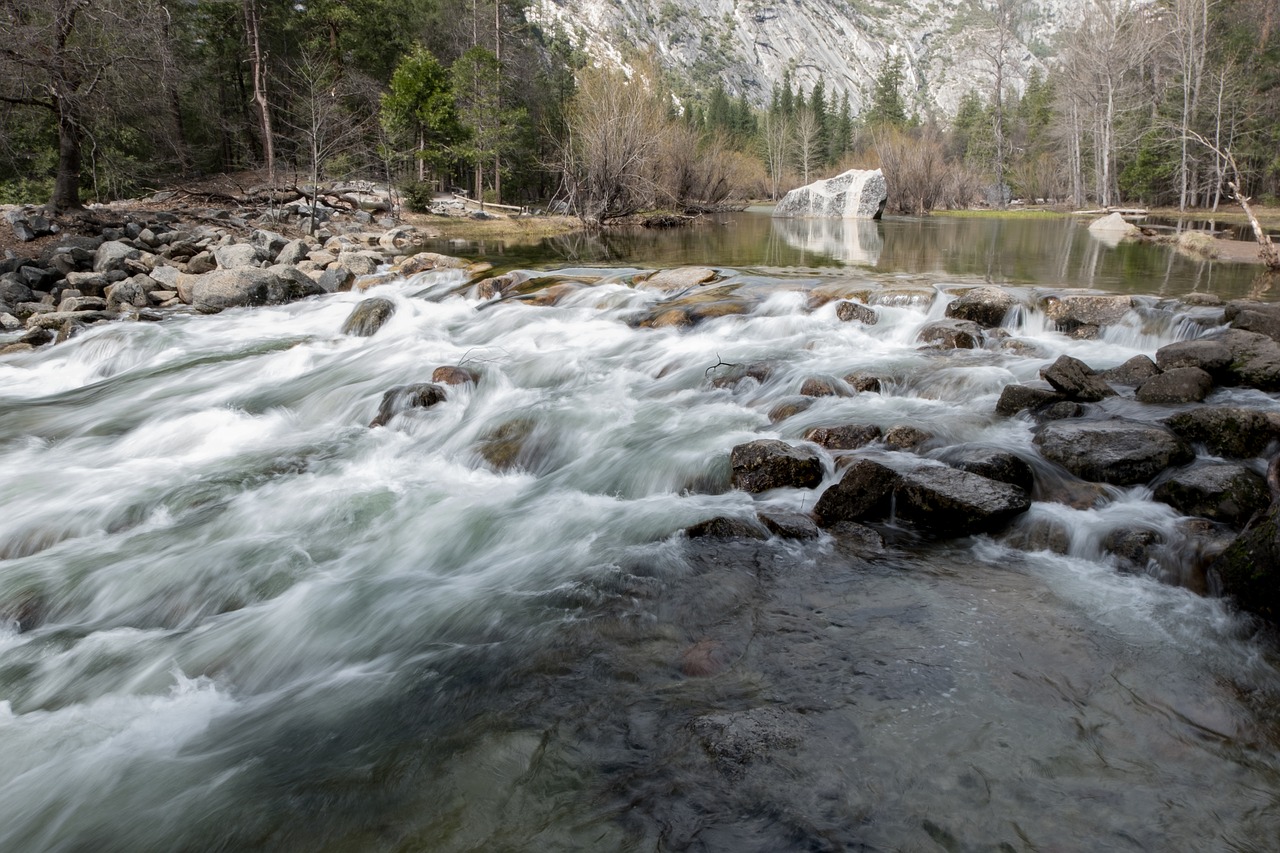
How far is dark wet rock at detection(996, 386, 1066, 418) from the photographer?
6887 mm

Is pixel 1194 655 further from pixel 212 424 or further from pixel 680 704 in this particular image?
pixel 212 424

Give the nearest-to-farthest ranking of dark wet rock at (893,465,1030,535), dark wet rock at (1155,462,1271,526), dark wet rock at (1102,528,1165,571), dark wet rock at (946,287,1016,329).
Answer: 1. dark wet rock at (1102,528,1165,571)
2. dark wet rock at (1155,462,1271,526)
3. dark wet rock at (893,465,1030,535)
4. dark wet rock at (946,287,1016,329)

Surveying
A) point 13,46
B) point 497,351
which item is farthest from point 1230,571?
point 13,46

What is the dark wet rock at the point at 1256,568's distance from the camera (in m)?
3.80

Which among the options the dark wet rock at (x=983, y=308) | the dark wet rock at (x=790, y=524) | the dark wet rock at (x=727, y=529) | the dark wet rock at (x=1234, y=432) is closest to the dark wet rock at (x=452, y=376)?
the dark wet rock at (x=727, y=529)

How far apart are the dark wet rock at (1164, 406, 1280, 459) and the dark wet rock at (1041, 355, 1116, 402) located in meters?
1.18

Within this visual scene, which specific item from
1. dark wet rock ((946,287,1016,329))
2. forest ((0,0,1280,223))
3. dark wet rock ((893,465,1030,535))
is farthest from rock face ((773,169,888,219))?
dark wet rock ((893,465,1030,535))

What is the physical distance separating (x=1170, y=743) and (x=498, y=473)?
5262 millimetres

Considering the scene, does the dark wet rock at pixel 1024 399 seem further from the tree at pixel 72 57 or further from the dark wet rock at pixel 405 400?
the tree at pixel 72 57

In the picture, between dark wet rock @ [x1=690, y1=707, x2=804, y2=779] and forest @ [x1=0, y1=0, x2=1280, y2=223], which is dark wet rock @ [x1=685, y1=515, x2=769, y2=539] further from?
forest @ [x1=0, y1=0, x2=1280, y2=223]

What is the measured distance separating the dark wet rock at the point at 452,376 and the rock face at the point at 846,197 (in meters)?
34.9

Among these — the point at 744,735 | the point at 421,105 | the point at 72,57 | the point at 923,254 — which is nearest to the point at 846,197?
the point at 421,105

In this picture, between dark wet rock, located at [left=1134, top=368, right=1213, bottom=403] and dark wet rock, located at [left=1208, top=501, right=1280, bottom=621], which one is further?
dark wet rock, located at [left=1134, top=368, right=1213, bottom=403]

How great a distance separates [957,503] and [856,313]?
6093 millimetres
